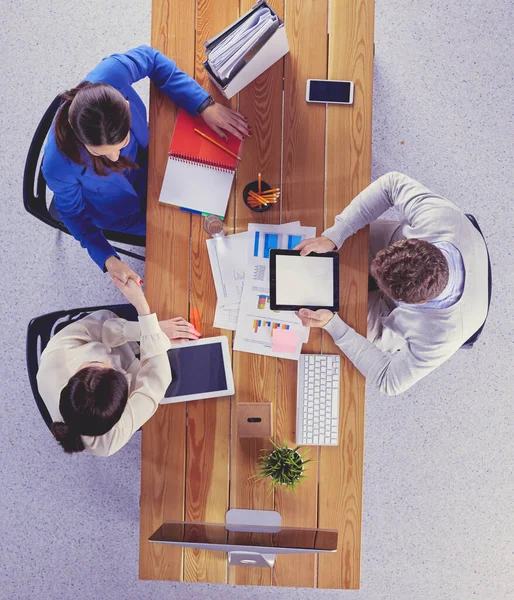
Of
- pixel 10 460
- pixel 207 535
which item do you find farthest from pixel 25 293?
pixel 207 535

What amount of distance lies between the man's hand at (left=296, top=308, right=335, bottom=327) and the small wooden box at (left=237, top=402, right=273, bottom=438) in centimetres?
29

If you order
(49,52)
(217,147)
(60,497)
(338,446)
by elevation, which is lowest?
(60,497)

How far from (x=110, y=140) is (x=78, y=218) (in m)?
0.45

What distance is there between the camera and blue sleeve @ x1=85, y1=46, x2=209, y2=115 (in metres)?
1.57

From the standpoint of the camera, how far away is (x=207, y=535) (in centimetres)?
148

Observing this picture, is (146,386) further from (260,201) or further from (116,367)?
(260,201)

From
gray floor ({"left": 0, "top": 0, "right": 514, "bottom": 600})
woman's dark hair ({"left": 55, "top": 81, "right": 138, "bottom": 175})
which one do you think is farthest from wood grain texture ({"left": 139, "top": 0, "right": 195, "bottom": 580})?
gray floor ({"left": 0, "top": 0, "right": 514, "bottom": 600})

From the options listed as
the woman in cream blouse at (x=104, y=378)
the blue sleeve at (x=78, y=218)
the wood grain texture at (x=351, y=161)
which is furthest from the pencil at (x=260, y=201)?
the blue sleeve at (x=78, y=218)

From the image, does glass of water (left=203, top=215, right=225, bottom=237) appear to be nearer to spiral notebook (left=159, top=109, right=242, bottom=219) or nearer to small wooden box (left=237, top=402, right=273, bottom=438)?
spiral notebook (left=159, top=109, right=242, bottom=219)

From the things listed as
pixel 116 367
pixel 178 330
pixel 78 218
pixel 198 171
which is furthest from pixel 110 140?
pixel 116 367

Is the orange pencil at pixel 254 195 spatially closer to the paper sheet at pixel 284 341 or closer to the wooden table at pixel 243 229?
the wooden table at pixel 243 229

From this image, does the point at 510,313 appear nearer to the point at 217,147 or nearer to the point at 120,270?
the point at 217,147

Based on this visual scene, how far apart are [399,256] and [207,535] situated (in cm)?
99

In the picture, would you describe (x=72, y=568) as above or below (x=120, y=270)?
below
